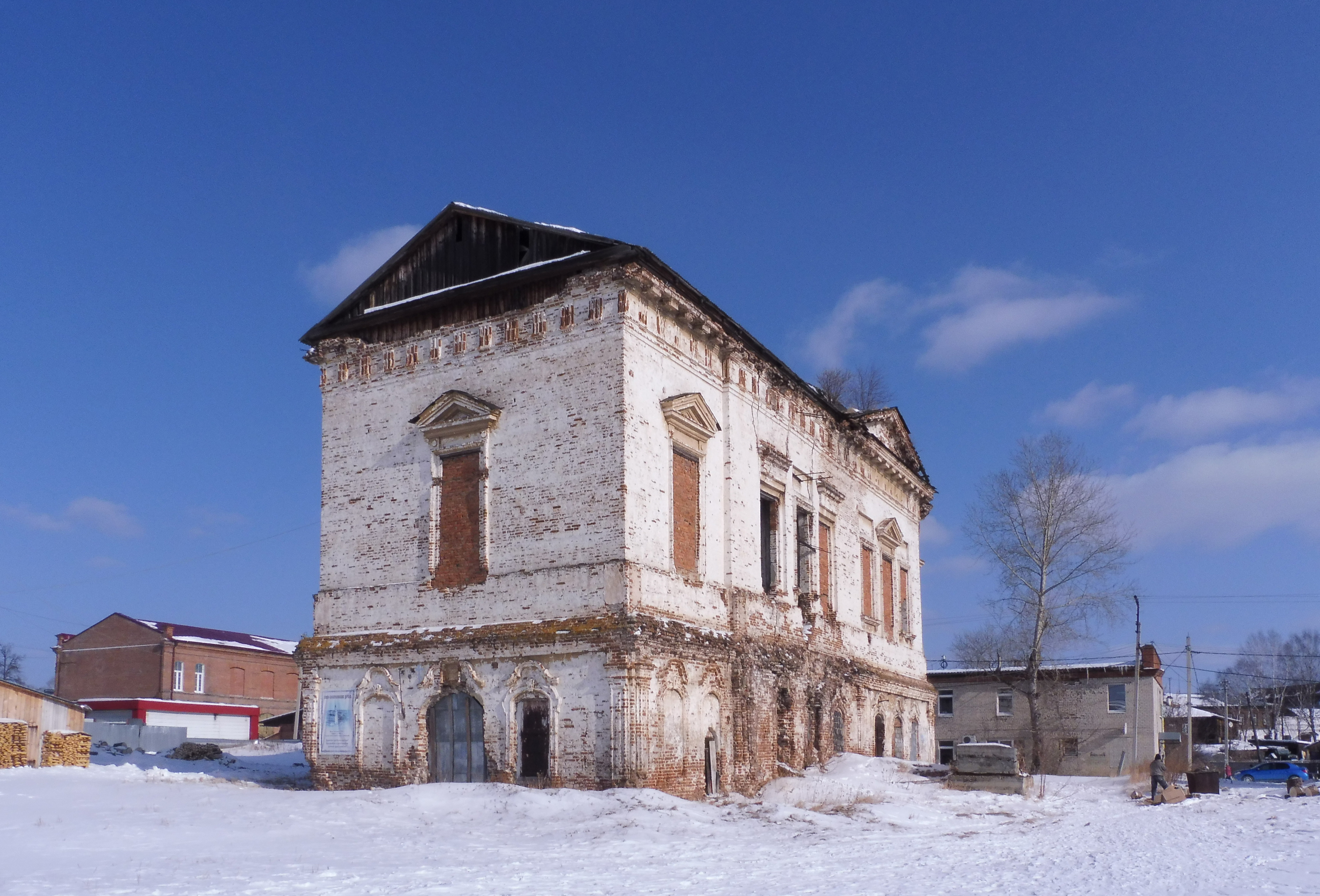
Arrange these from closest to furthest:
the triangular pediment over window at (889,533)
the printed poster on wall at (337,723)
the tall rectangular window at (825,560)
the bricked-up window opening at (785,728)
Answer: the printed poster on wall at (337,723), the bricked-up window opening at (785,728), the tall rectangular window at (825,560), the triangular pediment over window at (889,533)

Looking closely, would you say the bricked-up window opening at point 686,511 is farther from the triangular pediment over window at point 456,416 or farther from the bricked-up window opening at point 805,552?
the bricked-up window opening at point 805,552

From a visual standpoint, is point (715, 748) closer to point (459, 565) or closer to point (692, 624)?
point (692, 624)

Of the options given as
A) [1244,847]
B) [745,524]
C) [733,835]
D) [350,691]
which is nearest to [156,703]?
[350,691]

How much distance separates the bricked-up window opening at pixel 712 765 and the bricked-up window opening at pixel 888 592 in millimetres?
12124

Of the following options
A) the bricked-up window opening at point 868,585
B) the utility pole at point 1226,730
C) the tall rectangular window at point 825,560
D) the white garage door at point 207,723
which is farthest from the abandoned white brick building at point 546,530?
the white garage door at point 207,723

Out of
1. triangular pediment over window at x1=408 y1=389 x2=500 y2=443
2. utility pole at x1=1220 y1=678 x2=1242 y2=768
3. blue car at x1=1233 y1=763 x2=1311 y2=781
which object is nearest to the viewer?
triangular pediment over window at x1=408 y1=389 x2=500 y2=443

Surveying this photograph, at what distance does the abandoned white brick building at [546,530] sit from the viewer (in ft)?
61.5

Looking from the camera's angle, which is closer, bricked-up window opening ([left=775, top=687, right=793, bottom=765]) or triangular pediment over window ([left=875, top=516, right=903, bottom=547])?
bricked-up window opening ([left=775, top=687, right=793, bottom=765])

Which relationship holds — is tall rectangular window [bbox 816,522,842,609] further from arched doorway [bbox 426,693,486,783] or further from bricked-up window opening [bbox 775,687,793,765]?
arched doorway [bbox 426,693,486,783]

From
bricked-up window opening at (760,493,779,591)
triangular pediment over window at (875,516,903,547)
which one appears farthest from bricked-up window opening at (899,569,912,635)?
bricked-up window opening at (760,493,779,591)

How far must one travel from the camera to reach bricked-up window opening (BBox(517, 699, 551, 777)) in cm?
1867

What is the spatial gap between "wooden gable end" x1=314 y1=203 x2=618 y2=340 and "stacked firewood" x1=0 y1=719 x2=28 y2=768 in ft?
31.6

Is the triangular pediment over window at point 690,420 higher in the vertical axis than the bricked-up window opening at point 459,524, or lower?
higher

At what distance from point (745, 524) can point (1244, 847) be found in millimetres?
10354
